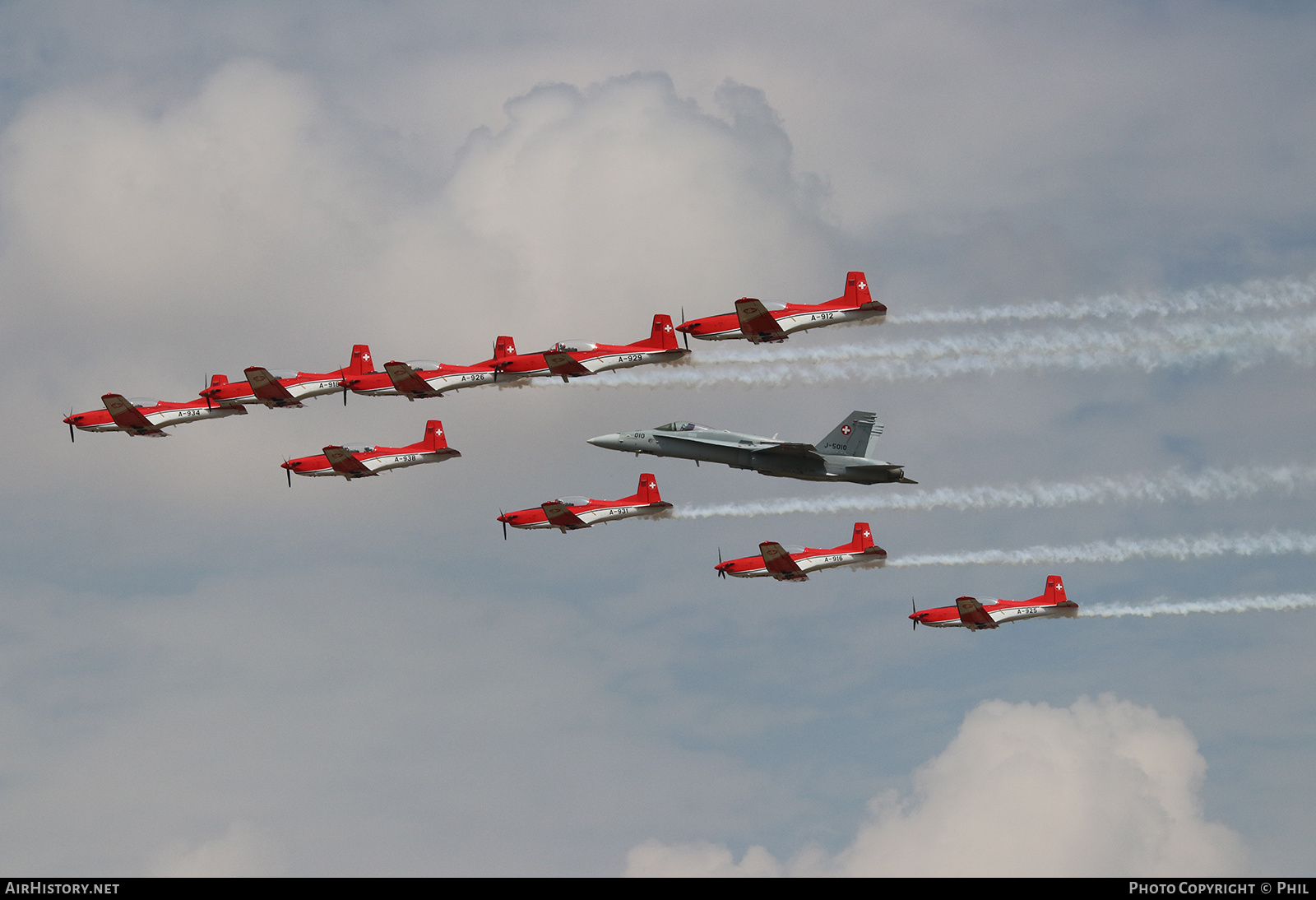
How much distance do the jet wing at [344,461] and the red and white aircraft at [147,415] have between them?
7.22 m

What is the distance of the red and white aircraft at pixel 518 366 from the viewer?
11275 centimetres

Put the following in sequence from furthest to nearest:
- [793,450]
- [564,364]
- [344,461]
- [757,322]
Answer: [344,461], [793,450], [564,364], [757,322]

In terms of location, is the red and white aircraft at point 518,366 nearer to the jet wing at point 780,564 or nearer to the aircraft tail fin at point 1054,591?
the jet wing at point 780,564

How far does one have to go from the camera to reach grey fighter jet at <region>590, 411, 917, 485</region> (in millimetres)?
114438

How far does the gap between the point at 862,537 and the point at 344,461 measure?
1586 inches

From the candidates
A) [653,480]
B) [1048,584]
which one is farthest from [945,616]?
[653,480]

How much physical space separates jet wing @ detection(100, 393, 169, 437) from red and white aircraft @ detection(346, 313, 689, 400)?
14.1 metres

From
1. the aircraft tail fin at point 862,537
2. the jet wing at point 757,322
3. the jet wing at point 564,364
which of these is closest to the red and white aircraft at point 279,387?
the jet wing at point 564,364

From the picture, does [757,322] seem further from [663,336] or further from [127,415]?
[127,415]

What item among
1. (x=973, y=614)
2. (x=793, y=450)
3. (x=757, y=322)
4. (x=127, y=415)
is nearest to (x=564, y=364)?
(x=757, y=322)

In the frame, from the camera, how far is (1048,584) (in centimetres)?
14512

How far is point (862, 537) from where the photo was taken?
451 feet
